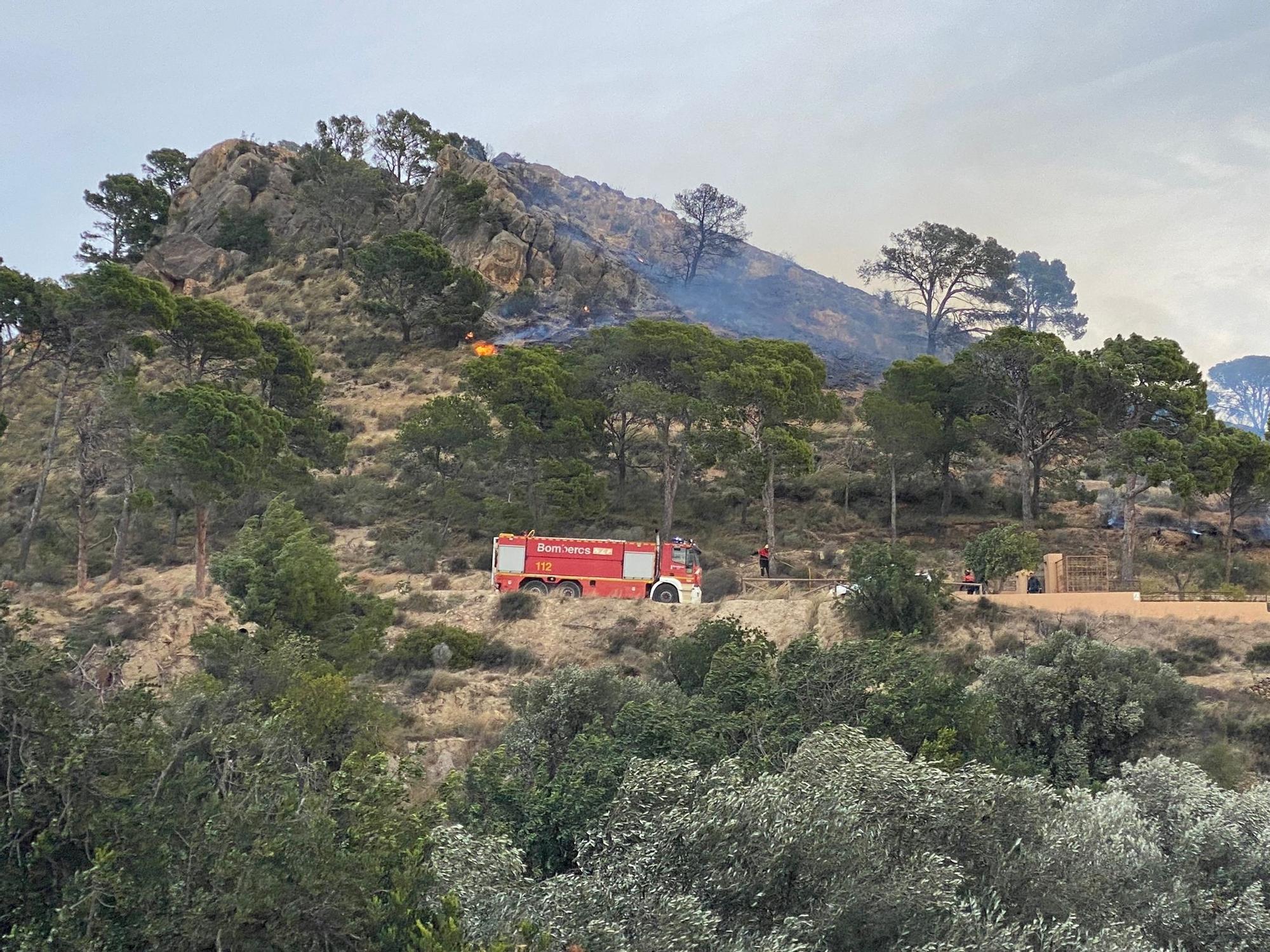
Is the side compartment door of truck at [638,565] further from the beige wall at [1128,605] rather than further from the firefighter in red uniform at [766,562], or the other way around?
the beige wall at [1128,605]

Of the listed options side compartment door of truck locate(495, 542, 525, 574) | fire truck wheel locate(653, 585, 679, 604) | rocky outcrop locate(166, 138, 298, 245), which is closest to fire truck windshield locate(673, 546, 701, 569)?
fire truck wheel locate(653, 585, 679, 604)

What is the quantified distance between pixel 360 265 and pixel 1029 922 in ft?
202

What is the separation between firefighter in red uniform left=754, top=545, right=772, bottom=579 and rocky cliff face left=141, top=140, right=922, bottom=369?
3229 cm

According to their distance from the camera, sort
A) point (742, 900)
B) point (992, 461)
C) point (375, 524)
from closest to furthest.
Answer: point (742, 900), point (375, 524), point (992, 461)

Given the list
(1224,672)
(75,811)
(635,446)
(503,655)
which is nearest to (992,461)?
(635,446)

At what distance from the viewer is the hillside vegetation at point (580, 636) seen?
31.7ft

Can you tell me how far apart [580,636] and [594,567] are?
3201 millimetres

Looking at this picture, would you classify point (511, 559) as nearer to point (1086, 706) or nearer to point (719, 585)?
point (719, 585)

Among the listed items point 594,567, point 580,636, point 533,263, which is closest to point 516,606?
point 580,636

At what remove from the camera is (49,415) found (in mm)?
57938

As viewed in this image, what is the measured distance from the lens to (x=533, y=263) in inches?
2911

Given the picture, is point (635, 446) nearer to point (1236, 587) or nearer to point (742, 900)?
point (1236, 587)

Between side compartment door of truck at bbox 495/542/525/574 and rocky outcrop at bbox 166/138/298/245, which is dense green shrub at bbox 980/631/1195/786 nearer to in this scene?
side compartment door of truck at bbox 495/542/525/574

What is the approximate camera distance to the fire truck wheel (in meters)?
33.8
